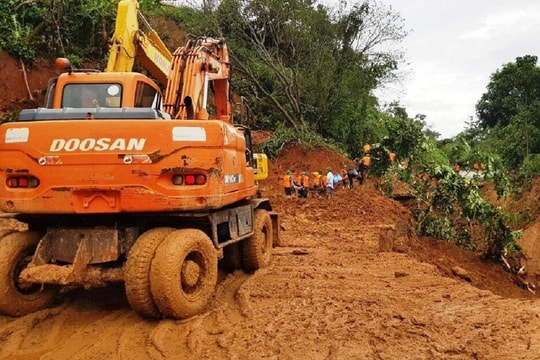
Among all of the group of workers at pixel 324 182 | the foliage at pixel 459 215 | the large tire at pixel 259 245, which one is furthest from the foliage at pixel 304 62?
the large tire at pixel 259 245

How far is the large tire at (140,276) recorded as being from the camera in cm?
497

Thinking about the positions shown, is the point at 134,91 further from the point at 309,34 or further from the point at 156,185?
the point at 309,34

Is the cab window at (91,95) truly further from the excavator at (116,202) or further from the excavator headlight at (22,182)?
the excavator headlight at (22,182)

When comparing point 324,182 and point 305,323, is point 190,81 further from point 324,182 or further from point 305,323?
point 324,182

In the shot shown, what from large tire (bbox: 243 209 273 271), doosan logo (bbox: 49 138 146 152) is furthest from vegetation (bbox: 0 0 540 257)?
doosan logo (bbox: 49 138 146 152)

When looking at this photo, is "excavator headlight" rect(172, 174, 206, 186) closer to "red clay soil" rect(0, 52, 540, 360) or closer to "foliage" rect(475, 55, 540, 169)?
"red clay soil" rect(0, 52, 540, 360)

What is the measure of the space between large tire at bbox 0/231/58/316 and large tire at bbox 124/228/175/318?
122 centimetres

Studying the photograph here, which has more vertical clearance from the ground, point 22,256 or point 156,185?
point 156,185

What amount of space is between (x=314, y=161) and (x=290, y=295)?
1636 cm

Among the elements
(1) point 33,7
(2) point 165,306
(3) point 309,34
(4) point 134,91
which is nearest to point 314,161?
(3) point 309,34

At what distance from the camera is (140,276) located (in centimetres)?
498

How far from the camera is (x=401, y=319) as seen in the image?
16.5ft

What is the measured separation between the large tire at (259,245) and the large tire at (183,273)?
1724 mm

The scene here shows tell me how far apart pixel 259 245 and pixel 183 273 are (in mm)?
2349
